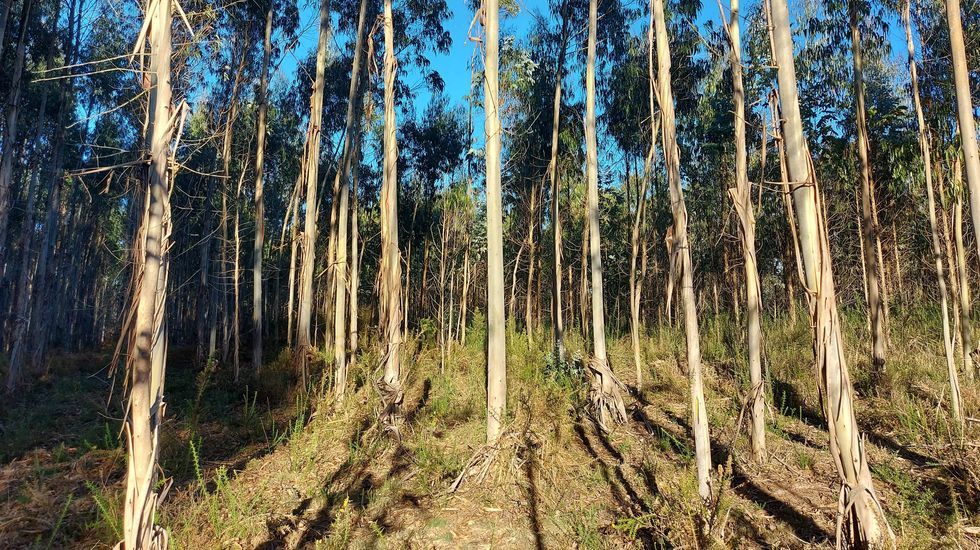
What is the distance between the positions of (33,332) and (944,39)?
23.9m

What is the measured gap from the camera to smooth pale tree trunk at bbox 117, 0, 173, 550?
2354 mm

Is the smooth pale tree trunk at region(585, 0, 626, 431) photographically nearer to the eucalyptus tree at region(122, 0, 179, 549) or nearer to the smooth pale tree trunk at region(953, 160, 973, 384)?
the smooth pale tree trunk at region(953, 160, 973, 384)

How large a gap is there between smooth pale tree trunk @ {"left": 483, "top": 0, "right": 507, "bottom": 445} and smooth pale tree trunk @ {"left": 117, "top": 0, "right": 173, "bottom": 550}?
359 centimetres

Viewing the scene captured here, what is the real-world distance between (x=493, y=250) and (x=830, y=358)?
3484 millimetres

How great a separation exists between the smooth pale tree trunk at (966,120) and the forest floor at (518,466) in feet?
7.53

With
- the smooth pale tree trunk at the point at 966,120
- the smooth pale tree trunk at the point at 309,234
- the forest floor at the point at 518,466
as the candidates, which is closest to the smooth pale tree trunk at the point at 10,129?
the forest floor at the point at 518,466

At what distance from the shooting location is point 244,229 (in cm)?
2177

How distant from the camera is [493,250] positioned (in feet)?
19.4

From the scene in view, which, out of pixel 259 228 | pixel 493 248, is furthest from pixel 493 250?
pixel 259 228

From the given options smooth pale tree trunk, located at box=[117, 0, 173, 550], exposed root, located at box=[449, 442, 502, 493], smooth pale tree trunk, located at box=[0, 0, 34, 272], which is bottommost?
exposed root, located at box=[449, 442, 502, 493]

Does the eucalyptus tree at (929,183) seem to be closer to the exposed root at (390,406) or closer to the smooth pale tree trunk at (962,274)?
the smooth pale tree trunk at (962,274)

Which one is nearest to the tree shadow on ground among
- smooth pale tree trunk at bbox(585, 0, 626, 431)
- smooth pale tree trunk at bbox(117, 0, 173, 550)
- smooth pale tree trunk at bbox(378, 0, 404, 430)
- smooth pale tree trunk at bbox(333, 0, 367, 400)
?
smooth pale tree trunk at bbox(585, 0, 626, 431)

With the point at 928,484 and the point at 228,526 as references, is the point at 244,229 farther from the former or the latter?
the point at 928,484

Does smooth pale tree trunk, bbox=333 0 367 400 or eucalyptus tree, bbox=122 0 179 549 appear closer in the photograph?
eucalyptus tree, bbox=122 0 179 549
